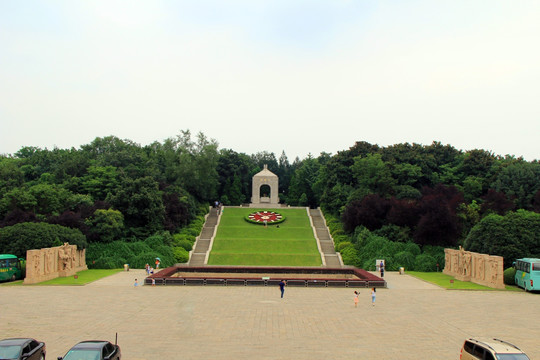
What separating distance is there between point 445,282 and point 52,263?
2785cm

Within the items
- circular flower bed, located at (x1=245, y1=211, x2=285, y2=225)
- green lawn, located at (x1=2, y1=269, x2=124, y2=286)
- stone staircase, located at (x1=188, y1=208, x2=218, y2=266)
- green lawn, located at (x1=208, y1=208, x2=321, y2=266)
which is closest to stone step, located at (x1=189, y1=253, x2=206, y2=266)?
stone staircase, located at (x1=188, y1=208, x2=218, y2=266)

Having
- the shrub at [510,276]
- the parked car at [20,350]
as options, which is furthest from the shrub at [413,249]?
the parked car at [20,350]

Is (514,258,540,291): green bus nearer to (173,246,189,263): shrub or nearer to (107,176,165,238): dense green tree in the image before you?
(173,246,189,263): shrub

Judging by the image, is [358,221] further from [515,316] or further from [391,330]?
[391,330]

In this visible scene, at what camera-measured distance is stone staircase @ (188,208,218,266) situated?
42678mm

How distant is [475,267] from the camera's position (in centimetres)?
3259

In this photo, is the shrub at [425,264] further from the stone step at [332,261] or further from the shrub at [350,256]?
the stone step at [332,261]

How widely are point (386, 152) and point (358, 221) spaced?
20.1 m

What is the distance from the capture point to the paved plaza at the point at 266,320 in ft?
49.6

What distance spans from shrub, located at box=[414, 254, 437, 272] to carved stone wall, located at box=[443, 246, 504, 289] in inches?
56.5

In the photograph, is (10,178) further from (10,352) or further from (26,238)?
(10,352)

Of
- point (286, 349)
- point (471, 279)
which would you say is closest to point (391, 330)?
point (286, 349)

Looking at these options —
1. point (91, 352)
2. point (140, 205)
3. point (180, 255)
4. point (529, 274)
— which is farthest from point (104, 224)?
point (529, 274)

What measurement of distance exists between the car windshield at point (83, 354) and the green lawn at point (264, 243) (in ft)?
98.3
